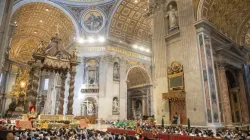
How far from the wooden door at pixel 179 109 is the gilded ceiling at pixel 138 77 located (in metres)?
13.7

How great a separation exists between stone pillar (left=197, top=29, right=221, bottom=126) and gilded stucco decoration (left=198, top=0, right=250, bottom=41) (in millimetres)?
1442

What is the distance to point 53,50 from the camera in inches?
567

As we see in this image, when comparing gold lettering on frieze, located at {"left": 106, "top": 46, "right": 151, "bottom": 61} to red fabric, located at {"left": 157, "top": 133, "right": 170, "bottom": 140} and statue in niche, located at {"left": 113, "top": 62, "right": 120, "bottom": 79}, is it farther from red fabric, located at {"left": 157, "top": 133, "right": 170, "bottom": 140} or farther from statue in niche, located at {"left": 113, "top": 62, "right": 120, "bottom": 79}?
red fabric, located at {"left": 157, "top": 133, "right": 170, "bottom": 140}

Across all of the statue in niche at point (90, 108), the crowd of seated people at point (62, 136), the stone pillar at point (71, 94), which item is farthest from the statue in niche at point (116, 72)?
the crowd of seated people at point (62, 136)

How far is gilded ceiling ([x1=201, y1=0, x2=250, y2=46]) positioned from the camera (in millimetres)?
11153

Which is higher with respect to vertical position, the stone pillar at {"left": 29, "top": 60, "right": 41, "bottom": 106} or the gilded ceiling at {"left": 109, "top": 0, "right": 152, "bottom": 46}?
the gilded ceiling at {"left": 109, "top": 0, "right": 152, "bottom": 46}

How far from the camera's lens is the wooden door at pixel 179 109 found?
10337 millimetres

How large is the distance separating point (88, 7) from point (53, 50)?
9.67m

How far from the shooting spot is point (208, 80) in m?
9.41

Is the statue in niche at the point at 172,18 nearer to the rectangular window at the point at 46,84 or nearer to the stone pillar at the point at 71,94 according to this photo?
the stone pillar at the point at 71,94

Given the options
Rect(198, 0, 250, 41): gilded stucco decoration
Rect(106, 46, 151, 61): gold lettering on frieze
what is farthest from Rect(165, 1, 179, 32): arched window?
Rect(106, 46, 151, 61): gold lettering on frieze

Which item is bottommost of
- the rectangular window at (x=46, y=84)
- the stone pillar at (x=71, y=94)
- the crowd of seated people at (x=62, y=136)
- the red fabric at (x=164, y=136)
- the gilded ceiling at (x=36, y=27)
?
the red fabric at (x=164, y=136)

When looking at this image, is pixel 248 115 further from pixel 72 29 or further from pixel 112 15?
pixel 72 29

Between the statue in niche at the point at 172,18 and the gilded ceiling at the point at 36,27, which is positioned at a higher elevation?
the gilded ceiling at the point at 36,27
